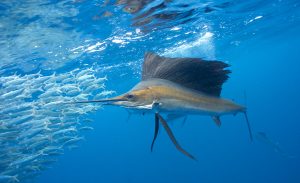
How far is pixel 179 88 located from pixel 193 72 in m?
0.31

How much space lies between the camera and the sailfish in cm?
→ 331

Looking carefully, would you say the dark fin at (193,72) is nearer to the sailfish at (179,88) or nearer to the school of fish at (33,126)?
the sailfish at (179,88)

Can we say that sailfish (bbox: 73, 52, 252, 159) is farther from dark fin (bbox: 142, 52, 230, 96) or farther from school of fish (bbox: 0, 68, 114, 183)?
school of fish (bbox: 0, 68, 114, 183)

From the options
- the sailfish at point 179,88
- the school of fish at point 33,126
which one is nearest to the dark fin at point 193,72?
the sailfish at point 179,88

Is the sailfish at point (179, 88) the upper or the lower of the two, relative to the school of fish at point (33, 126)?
upper

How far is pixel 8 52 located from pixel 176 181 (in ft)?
89.0

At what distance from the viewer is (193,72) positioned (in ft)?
12.1

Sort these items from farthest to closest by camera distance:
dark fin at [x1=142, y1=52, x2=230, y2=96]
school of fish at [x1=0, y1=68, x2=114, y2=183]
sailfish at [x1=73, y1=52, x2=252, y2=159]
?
school of fish at [x1=0, y1=68, x2=114, y2=183] → dark fin at [x1=142, y1=52, x2=230, y2=96] → sailfish at [x1=73, y1=52, x2=252, y2=159]

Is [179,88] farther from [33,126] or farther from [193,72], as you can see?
[33,126]

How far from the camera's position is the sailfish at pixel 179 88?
331 cm

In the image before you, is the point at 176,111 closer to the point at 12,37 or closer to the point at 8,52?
the point at 12,37

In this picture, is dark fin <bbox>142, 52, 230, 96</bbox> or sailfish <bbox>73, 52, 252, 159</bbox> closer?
sailfish <bbox>73, 52, 252, 159</bbox>

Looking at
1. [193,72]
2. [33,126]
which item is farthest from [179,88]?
[33,126]

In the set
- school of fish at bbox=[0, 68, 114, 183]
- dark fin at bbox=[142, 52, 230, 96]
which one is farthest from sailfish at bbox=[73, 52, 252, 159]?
school of fish at bbox=[0, 68, 114, 183]
